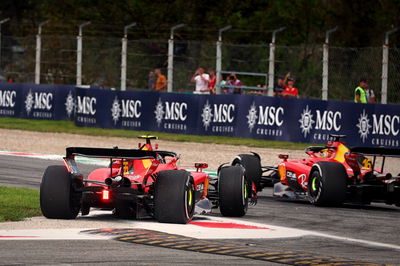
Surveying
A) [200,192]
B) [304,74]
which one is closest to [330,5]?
[304,74]

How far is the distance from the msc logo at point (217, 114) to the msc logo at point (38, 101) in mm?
6376

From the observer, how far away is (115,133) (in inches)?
1131

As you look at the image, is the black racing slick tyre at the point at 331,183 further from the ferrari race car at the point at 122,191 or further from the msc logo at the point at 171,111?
the msc logo at the point at 171,111

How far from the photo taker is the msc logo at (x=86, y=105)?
3027 centimetres

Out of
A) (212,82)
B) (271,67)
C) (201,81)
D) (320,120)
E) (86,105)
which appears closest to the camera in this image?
(320,120)

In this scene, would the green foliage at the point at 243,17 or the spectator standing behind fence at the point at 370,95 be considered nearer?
the spectator standing behind fence at the point at 370,95

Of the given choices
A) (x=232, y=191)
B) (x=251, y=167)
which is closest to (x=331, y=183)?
(x=251, y=167)

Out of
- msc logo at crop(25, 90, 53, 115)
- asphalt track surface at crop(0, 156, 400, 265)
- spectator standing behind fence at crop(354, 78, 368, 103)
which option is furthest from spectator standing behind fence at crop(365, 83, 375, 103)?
msc logo at crop(25, 90, 53, 115)

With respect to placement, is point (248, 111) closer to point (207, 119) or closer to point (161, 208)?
point (207, 119)

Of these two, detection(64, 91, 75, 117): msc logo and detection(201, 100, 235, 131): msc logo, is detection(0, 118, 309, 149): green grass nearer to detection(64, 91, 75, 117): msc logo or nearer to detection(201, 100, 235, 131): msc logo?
detection(64, 91, 75, 117): msc logo

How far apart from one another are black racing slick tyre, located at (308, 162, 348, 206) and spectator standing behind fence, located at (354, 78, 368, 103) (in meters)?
11.4

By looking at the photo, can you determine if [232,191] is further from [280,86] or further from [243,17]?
[243,17]

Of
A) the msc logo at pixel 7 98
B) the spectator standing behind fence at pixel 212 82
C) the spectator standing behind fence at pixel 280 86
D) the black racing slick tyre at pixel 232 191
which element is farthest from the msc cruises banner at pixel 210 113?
the black racing slick tyre at pixel 232 191

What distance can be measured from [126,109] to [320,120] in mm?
6631
